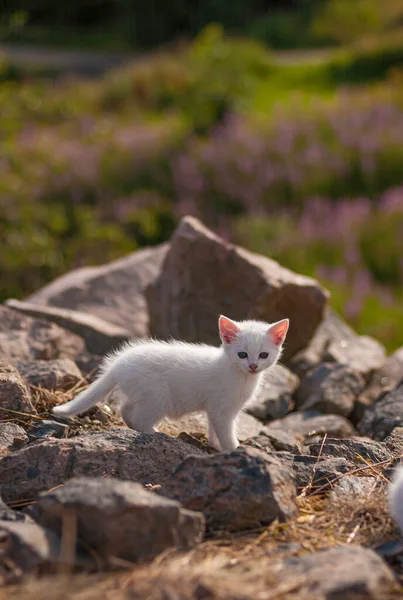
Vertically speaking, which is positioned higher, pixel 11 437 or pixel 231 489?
pixel 231 489

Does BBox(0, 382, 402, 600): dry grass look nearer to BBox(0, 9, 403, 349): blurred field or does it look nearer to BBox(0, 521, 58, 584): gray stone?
BBox(0, 521, 58, 584): gray stone

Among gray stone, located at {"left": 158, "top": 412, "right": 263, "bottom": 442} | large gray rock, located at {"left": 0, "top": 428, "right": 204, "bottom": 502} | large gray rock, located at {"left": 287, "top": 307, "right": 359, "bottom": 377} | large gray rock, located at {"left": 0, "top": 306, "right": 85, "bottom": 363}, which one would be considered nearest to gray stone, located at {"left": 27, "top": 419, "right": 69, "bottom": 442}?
large gray rock, located at {"left": 0, "top": 428, "right": 204, "bottom": 502}

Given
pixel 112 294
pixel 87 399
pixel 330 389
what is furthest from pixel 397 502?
pixel 112 294

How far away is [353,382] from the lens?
19.7ft

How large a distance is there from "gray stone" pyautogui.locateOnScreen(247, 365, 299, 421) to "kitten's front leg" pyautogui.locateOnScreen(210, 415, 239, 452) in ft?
4.10

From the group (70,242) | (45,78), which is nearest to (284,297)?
(70,242)

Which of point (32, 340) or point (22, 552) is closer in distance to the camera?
point (22, 552)

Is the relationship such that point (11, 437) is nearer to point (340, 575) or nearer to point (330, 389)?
point (340, 575)

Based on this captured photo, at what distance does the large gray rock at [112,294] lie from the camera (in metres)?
7.16

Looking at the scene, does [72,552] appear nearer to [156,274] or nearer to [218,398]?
[218,398]

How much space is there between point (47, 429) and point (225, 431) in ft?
2.96

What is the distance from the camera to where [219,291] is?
6387 mm

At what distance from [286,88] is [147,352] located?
16161mm

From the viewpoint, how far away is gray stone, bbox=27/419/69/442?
13.3ft
